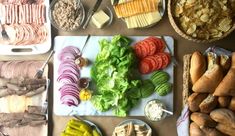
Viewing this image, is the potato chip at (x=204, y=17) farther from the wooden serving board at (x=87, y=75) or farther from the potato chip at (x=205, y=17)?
the wooden serving board at (x=87, y=75)

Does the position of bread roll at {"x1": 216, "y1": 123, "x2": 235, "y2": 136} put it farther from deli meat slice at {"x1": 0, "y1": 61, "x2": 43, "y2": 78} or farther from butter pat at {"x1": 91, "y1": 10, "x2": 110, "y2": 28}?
deli meat slice at {"x1": 0, "y1": 61, "x2": 43, "y2": 78}

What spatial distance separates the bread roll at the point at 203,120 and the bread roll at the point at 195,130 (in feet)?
0.04

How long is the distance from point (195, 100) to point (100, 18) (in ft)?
1.49

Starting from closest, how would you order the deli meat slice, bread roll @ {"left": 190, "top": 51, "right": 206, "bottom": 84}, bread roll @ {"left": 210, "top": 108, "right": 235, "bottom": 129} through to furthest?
bread roll @ {"left": 210, "top": 108, "right": 235, "bottom": 129} → bread roll @ {"left": 190, "top": 51, "right": 206, "bottom": 84} → the deli meat slice

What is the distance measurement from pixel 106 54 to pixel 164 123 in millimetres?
321

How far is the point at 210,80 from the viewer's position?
1.24 meters

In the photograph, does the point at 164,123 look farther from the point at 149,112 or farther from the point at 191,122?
the point at 191,122

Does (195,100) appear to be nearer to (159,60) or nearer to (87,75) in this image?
(159,60)

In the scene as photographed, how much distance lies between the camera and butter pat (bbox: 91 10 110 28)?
1.48 meters

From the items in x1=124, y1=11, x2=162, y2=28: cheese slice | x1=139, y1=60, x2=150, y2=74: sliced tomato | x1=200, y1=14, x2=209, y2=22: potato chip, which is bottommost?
x1=139, y1=60, x2=150, y2=74: sliced tomato

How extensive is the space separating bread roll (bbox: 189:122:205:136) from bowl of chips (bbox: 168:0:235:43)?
11.9 inches

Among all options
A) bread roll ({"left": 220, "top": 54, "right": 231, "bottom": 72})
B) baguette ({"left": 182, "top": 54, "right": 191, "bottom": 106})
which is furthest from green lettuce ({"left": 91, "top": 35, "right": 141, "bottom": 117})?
bread roll ({"left": 220, "top": 54, "right": 231, "bottom": 72})

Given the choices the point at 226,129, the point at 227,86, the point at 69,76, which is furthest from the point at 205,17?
the point at 69,76

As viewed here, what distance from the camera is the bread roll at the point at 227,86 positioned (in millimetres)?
1215
